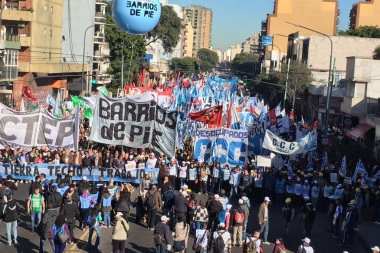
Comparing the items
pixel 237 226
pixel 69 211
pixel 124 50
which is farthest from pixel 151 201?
pixel 124 50

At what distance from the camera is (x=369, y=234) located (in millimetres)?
19594

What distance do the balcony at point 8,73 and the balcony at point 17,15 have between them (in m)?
4.81

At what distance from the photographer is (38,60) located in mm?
56000

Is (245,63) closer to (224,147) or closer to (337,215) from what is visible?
(224,147)

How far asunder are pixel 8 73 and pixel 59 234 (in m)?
35.3

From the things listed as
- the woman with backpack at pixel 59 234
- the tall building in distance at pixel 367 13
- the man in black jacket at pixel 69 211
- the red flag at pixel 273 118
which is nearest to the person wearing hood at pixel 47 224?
the woman with backpack at pixel 59 234

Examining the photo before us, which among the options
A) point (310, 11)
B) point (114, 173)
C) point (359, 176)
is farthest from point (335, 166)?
point (310, 11)

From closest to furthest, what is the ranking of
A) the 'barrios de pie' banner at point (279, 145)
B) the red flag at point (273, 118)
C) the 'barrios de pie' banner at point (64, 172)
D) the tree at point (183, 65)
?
the 'barrios de pie' banner at point (64, 172), the 'barrios de pie' banner at point (279, 145), the red flag at point (273, 118), the tree at point (183, 65)

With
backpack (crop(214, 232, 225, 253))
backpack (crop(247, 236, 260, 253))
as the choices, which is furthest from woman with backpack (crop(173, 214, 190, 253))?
backpack (crop(247, 236, 260, 253))

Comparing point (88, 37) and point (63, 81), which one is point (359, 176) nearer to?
point (63, 81)

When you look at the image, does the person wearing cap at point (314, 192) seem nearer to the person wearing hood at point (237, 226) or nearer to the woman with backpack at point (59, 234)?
the person wearing hood at point (237, 226)

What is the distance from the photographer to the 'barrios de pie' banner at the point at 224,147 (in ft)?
81.4

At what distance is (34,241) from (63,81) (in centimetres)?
4824

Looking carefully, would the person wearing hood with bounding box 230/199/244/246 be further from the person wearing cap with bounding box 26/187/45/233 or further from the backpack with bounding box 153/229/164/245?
the person wearing cap with bounding box 26/187/45/233
